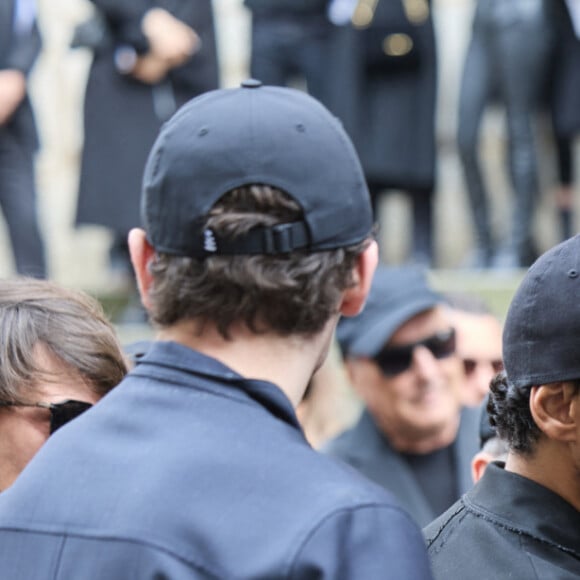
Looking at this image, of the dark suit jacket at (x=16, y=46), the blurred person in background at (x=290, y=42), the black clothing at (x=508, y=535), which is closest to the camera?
the black clothing at (x=508, y=535)

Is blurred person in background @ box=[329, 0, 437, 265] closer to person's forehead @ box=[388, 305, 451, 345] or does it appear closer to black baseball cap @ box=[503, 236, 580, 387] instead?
person's forehead @ box=[388, 305, 451, 345]

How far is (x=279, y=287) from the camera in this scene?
1.37 metres

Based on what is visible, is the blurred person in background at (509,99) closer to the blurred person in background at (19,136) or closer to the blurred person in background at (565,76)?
the blurred person in background at (565,76)

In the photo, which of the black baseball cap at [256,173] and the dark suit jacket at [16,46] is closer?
the black baseball cap at [256,173]

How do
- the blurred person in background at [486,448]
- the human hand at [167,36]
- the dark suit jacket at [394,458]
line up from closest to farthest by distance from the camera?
the blurred person in background at [486,448] < the dark suit jacket at [394,458] < the human hand at [167,36]

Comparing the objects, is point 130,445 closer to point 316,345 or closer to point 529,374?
point 316,345

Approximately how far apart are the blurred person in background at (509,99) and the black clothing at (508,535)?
4575 mm

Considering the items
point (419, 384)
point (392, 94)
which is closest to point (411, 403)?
point (419, 384)

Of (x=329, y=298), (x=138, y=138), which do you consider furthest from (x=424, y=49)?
(x=329, y=298)

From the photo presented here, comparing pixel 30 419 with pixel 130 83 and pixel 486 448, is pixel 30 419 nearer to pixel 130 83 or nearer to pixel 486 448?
pixel 486 448

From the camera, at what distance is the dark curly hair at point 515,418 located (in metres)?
1.71

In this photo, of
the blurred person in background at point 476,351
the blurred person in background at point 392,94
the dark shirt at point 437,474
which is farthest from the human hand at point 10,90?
the dark shirt at point 437,474

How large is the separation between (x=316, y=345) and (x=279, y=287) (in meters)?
0.09

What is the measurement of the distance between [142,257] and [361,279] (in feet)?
Result: 0.80
